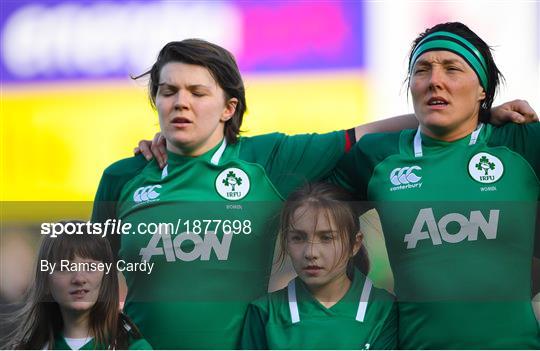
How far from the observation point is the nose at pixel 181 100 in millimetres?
3467

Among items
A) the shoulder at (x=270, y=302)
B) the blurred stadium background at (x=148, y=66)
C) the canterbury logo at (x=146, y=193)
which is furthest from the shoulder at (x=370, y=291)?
the canterbury logo at (x=146, y=193)

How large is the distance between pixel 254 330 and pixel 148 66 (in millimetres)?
1174

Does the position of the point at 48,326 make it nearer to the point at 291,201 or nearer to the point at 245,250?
the point at 245,250

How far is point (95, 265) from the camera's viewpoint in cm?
351

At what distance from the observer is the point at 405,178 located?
3.45 meters

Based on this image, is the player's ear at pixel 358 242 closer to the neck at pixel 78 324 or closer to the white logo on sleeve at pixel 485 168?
the white logo on sleeve at pixel 485 168

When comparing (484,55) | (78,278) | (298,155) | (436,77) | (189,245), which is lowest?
(78,278)

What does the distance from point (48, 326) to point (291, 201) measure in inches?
41.4

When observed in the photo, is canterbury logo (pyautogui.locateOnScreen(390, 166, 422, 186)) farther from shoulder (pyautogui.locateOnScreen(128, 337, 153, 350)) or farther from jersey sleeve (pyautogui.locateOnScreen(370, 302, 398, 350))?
shoulder (pyautogui.locateOnScreen(128, 337, 153, 350))

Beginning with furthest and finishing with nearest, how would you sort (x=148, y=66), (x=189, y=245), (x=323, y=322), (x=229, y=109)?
(x=148, y=66)
(x=229, y=109)
(x=189, y=245)
(x=323, y=322)

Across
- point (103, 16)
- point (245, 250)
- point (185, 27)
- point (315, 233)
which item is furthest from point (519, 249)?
point (103, 16)

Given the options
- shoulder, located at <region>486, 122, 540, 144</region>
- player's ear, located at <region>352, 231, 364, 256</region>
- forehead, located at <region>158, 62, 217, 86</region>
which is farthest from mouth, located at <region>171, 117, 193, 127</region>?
shoulder, located at <region>486, 122, 540, 144</region>

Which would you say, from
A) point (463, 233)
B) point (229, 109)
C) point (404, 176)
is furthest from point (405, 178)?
point (229, 109)

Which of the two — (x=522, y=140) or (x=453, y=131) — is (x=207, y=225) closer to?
(x=453, y=131)
